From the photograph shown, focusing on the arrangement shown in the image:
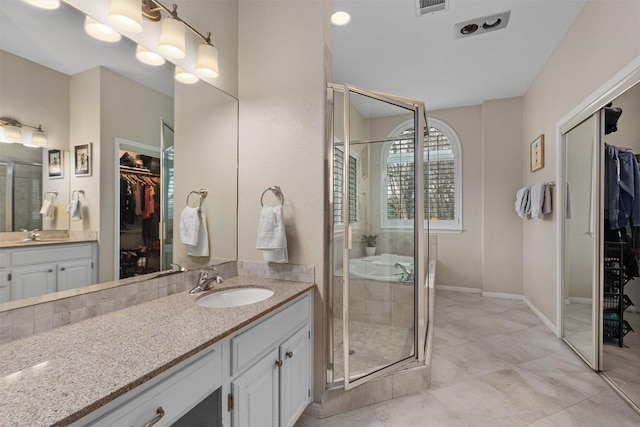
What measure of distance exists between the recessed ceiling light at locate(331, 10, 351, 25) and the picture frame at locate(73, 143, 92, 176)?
2.06m

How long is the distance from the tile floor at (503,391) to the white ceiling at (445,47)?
9.35 feet

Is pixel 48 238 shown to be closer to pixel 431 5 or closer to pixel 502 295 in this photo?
pixel 431 5

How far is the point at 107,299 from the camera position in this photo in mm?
1253

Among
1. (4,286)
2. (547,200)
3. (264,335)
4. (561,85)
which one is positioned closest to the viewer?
(4,286)

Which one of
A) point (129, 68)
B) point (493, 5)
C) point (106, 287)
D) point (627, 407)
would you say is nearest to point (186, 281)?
point (106, 287)

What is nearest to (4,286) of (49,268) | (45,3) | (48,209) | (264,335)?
(49,268)

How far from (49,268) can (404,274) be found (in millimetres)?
1991

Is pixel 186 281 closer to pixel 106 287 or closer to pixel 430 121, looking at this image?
pixel 106 287

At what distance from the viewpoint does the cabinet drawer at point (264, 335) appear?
1.17 metres

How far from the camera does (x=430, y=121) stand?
181 inches

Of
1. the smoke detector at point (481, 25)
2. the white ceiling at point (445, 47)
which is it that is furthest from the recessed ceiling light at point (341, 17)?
the smoke detector at point (481, 25)

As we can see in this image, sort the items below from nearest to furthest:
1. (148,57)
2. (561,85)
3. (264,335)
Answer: (264,335) < (148,57) < (561,85)

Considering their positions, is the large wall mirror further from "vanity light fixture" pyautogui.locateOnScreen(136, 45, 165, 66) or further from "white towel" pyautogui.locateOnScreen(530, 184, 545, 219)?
"white towel" pyautogui.locateOnScreen(530, 184, 545, 219)

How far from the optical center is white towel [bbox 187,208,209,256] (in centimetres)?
176
